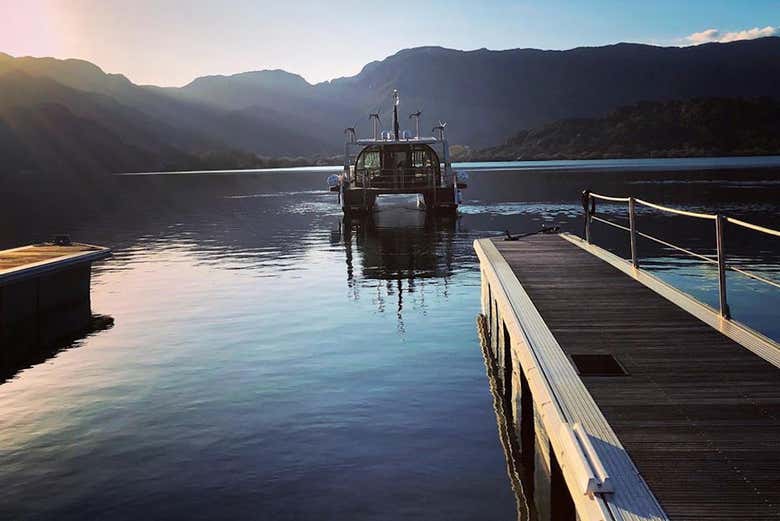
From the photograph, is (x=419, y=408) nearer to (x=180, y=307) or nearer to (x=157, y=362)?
(x=157, y=362)

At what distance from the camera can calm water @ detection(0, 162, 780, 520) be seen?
8.97 m

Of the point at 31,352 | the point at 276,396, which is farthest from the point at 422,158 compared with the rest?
the point at 276,396

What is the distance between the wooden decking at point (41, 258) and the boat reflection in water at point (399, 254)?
7.24 metres

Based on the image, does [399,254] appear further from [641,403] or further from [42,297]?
[641,403]

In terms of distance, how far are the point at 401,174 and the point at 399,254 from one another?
21.6 metres

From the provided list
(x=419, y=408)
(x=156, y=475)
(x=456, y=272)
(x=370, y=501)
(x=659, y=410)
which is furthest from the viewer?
(x=456, y=272)

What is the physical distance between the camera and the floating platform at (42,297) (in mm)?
17438

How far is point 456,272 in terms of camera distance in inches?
1034

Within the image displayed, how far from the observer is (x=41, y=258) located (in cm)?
2064

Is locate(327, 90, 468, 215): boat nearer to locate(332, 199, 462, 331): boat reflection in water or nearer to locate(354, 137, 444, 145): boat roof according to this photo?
locate(354, 137, 444, 145): boat roof

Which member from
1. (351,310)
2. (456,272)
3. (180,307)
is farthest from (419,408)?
(456,272)

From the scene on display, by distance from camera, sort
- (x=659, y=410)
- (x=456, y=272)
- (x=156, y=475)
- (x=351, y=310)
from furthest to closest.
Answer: (x=456, y=272), (x=351, y=310), (x=156, y=475), (x=659, y=410)

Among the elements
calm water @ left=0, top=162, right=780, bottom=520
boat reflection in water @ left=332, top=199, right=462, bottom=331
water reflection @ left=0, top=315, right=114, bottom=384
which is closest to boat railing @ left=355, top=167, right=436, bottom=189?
boat reflection in water @ left=332, top=199, right=462, bottom=331

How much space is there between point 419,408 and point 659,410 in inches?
193
